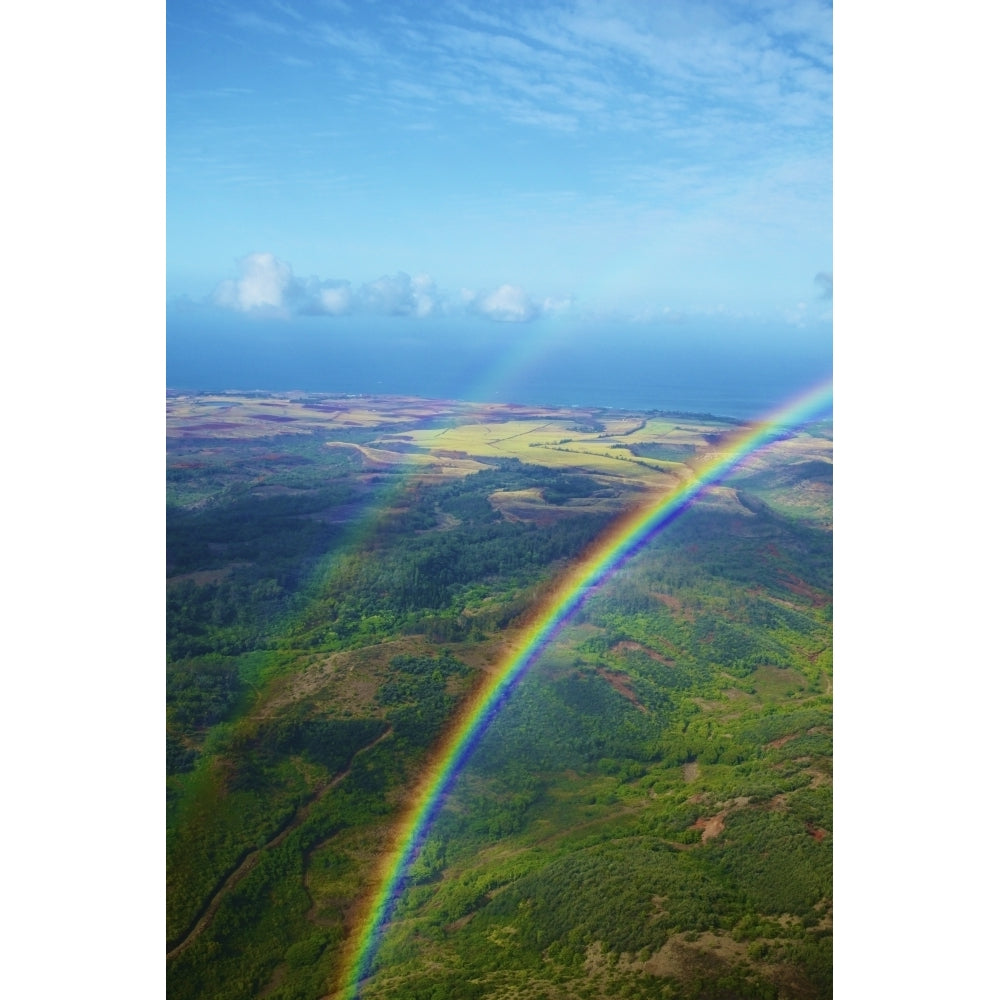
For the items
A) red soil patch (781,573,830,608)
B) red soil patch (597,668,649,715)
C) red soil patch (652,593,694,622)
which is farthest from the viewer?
red soil patch (781,573,830,608)

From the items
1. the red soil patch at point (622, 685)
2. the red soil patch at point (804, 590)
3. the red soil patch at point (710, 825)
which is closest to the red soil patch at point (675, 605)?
the red soil patch at point (622, 685)

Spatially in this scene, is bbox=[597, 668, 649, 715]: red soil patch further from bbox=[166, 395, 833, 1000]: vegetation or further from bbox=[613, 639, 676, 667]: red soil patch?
bbox=[613, 639, 676, 667]: red soil patch

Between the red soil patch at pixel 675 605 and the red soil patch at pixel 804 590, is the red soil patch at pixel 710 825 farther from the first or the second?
the red soil patch at pixel 804 590

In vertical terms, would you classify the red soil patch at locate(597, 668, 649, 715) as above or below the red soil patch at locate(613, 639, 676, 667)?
below

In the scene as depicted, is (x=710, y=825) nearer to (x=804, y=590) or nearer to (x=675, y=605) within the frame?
(x=675, y=605)

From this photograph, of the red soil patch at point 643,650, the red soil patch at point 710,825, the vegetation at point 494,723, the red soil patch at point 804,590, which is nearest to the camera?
the vegetation at point 494,723

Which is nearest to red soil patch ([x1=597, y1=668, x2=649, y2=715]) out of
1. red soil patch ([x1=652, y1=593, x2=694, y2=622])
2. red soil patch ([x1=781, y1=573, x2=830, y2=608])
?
red soil patch ([x1=652, y1=593, x2=694, y2=622])

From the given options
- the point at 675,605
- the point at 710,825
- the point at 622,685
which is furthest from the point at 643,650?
the point at 710,825

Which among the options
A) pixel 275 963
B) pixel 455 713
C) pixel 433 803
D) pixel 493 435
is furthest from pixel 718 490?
pixel 275 963
